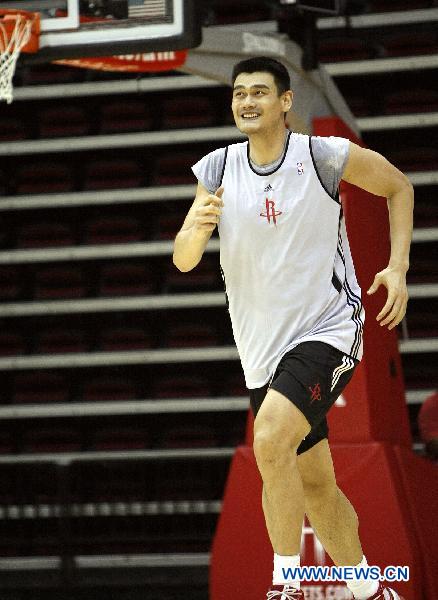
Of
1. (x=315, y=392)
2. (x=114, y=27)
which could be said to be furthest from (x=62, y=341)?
(x=315, y=392)

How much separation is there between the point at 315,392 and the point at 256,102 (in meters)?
1.11

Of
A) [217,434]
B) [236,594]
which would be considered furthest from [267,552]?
[217,434]

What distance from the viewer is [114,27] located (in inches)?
268

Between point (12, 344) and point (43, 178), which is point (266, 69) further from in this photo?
point (43, 178)

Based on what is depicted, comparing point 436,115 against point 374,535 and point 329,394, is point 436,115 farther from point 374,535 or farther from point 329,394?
point 329,394

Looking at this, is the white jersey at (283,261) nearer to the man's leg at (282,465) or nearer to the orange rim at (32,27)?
the man's leg at (282,465)

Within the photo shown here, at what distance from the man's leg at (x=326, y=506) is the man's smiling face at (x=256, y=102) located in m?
1.24

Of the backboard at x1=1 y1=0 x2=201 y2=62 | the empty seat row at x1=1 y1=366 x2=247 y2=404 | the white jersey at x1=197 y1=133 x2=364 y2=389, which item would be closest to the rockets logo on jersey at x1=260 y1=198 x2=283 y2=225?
the white jersey at x1=197 y1=133 x2=364 y2=389

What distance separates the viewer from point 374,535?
21.2 feet

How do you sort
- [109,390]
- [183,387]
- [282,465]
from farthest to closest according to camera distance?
[109,390] → [183,387] → [282,465]

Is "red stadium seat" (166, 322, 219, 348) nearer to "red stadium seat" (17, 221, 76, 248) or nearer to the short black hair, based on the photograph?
"red stadium seat" (17, 221, 76, 248)

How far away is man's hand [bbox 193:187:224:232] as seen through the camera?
171 inches

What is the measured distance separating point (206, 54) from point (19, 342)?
4.69m

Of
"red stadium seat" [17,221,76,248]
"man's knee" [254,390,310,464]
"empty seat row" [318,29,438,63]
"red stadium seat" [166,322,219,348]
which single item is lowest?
"red stadium seat" [166,322,219,348]
